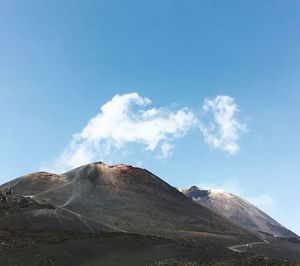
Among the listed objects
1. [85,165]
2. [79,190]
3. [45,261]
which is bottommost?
[45,261]

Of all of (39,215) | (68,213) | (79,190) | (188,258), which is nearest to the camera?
(188,258)

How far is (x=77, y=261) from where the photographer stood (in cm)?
3841

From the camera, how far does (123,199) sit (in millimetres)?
123938

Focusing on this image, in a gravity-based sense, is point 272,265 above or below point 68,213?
below

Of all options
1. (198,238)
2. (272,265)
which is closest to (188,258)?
(272,265)

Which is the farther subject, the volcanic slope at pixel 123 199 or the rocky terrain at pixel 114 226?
the volcanic slope at pixel 123 199

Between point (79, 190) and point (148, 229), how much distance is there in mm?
32108

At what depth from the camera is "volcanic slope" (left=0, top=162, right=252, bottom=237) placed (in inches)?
4129

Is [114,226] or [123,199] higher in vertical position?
[123,199]

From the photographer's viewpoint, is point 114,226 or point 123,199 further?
point 123,199

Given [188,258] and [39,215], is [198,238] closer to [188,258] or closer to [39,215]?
[39,215]

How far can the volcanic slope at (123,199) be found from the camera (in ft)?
344

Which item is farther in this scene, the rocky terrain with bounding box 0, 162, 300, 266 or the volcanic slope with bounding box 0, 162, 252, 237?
the volcanic slope with bounding box 0, 162, 252, 237

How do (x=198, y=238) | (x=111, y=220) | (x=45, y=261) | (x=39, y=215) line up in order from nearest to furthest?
(x=45, y=261) < (x=39, y=215) < (x=198, y=238) < (x=111, y=220)
